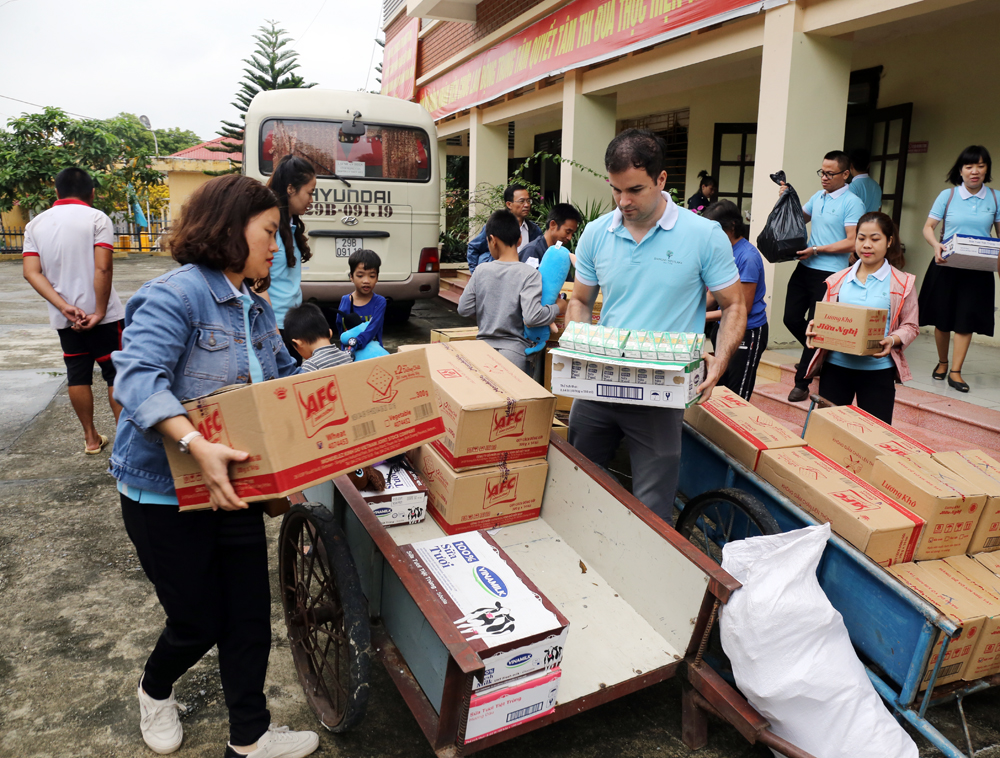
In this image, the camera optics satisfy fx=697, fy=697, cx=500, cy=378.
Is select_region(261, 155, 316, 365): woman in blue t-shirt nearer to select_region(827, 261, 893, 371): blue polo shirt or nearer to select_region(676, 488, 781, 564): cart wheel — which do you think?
select_region(676, 488, 781, 564): cart wheel

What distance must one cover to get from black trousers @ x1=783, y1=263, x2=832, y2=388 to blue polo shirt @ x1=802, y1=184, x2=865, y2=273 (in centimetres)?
7

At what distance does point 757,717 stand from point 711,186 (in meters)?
6.65

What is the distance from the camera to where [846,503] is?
91.6 inches

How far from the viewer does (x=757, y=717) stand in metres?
1.95

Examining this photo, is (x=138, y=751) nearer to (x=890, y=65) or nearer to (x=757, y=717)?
(x=757, y=717)

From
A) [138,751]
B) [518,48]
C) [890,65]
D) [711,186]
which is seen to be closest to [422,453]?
[138,751]

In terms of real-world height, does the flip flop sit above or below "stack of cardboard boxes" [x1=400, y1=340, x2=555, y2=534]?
below

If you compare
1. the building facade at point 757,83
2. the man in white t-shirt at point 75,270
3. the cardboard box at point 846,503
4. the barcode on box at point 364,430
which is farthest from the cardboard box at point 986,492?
the man in white t-shirt at point 75,270

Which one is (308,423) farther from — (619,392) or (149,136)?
(149,136)

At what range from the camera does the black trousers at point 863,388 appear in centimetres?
334

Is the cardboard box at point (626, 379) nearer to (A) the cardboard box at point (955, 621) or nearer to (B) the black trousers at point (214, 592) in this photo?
(A) the cardboard box at point (955, 621)

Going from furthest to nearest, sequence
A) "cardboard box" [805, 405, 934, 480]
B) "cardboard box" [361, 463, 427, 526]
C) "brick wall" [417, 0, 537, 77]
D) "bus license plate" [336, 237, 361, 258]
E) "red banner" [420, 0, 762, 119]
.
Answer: "brick wall" [417, 0, 537, 77]
"bus license plate" [336, 237, 361, 258]
"red banner" [420, 0, 762, 119]
"cardboard box" [361, 463, 427, 526]
"cardboard box" [805, 405, 934, 480]

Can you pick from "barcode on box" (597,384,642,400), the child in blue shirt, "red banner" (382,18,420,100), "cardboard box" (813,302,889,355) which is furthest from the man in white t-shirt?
"red banner" (382,18,420,100)

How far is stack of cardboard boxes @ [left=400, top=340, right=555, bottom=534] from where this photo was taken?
277 cm
